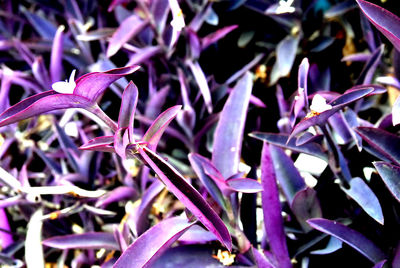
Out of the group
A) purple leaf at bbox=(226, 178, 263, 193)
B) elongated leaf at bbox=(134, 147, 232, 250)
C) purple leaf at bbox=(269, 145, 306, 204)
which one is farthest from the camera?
purple leaf at bbox=(269, 145, 306, 204)

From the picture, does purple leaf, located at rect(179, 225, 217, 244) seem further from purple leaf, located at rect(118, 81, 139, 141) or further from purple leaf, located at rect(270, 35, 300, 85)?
purple leaf, located at rect(270, 35, 300, 85)

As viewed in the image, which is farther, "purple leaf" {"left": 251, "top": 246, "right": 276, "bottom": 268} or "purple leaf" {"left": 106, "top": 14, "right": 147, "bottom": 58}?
"purple leaf" {"left": 106, "top": 14, "right": 147, "bottom": 58}

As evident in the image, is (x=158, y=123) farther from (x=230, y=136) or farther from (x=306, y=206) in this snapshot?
(x=306, y=206)

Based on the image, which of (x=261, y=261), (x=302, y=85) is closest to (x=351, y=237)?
(x=261, y=261)

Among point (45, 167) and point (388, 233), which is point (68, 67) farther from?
point (388, 233)

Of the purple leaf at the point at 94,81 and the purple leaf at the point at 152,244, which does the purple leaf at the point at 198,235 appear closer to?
the purple leaf at the point at 152,244

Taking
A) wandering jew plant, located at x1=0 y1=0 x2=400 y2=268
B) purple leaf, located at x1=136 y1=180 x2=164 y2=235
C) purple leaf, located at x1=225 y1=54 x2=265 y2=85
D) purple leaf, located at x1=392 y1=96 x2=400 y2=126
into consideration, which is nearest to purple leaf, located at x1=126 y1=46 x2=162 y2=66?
wandering jew plant, located at x1=0 y1=0 x2=400 y2=268
